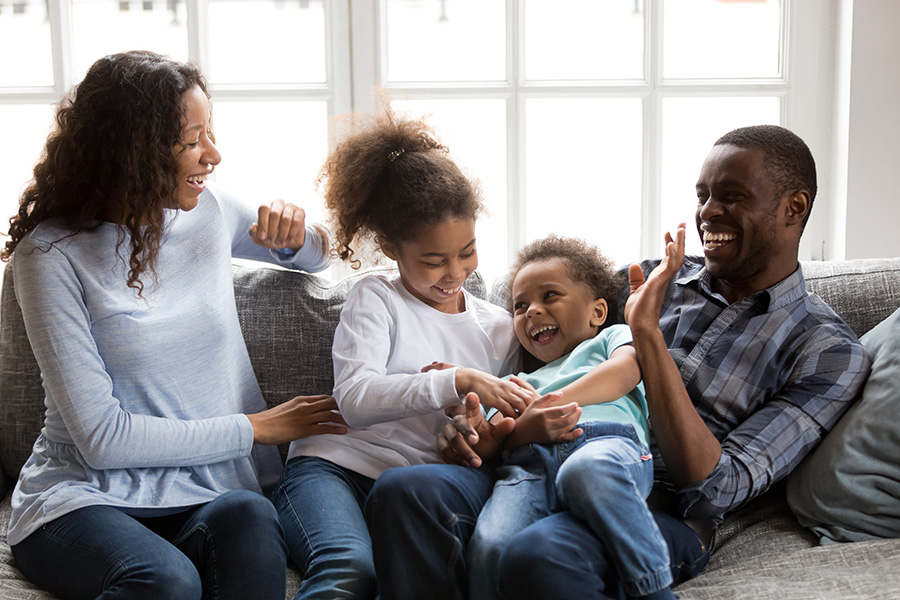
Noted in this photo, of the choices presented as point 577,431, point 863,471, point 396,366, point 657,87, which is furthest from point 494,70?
point 863,471

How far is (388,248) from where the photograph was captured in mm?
1651

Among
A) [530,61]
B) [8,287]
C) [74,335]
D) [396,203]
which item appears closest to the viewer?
[74,335]

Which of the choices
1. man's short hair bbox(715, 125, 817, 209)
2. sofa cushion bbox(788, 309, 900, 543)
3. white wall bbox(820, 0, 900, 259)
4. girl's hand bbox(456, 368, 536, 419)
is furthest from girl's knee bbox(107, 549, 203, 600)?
white wall bbox(820, 0, 900, 259)

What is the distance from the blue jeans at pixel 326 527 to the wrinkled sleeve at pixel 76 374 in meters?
0.23

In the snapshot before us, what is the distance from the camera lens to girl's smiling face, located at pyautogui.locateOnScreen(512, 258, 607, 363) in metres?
1.62

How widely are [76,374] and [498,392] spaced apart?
28.3 inches

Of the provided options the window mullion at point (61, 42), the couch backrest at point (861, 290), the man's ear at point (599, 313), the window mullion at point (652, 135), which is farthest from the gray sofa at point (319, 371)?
the window mullion at point (61, 42)

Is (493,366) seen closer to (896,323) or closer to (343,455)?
(343,455)

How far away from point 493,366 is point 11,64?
1750 mm

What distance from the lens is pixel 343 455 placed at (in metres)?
1.56

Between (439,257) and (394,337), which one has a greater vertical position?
(439,257)

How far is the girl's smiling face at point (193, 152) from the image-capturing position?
1.46m

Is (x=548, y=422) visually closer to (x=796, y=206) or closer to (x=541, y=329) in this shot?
(x=541, y=329)

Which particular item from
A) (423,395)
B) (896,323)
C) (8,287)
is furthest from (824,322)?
(8,287)
